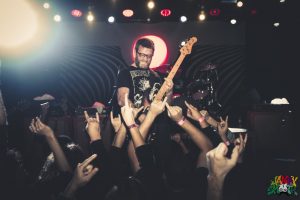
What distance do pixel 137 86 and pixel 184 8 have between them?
8.62 feet

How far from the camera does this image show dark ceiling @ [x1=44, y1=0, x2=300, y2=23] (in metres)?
6.19

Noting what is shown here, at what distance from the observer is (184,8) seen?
6.36 meters

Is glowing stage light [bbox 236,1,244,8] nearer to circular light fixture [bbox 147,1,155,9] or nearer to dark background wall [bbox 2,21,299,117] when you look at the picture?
dark background wall [bbox 2,21,299,117]

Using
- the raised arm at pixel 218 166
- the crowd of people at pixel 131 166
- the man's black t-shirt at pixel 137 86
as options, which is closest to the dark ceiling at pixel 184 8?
the man's black t-shirt at pixel 137 86

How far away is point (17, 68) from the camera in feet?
21.3

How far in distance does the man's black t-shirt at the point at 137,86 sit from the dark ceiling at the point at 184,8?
2289mm

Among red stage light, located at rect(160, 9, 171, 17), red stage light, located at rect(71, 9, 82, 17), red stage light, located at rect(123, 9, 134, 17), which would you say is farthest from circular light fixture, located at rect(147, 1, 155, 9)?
red stage light, located at rect(71, 9, 82, 17)

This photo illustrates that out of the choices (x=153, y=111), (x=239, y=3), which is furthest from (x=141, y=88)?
(x=239, y=3)

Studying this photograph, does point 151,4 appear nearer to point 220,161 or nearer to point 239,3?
point 239,3

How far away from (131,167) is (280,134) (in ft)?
9.96

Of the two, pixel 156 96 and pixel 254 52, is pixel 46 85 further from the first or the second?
pixel 254 52

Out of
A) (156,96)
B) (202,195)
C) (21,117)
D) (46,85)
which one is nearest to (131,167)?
(156,96)

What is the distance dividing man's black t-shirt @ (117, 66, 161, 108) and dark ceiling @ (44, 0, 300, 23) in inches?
90.1

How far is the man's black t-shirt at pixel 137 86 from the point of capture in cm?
459
